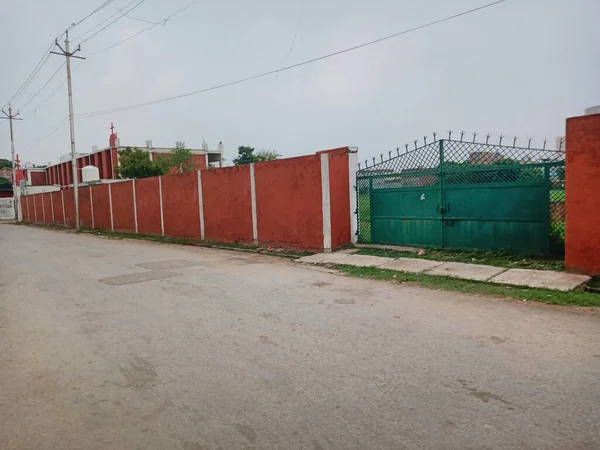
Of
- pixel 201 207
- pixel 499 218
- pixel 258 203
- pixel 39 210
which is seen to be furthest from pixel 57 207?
pixel 499 218

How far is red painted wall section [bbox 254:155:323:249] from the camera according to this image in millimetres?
11234

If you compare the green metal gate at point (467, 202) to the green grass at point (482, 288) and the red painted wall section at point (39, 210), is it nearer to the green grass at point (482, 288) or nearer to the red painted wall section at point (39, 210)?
the green grass at point (482, 288)

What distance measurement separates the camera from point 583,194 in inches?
270

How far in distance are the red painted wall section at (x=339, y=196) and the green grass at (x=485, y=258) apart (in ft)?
3.34

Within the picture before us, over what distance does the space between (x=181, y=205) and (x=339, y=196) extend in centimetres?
→ 828

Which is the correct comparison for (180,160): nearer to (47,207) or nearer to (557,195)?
(47,207)

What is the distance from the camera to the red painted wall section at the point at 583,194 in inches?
265

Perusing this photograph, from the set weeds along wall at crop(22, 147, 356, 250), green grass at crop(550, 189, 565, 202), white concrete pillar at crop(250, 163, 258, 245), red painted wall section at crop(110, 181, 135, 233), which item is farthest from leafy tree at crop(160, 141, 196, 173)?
green grass at crop(550, 189, 565, 202)

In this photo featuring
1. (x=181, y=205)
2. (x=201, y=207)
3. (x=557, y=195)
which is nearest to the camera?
(x=557, y=195)

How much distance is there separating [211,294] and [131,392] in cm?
348

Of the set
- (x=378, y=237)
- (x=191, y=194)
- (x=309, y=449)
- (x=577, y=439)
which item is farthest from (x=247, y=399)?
(x=191, y=194)

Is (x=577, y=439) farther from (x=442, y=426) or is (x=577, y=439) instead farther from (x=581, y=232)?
(x=581, y=232)

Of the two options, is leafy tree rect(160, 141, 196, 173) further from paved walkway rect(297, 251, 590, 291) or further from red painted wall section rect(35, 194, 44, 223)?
paved walkway rect(297, 251, 590, 291)

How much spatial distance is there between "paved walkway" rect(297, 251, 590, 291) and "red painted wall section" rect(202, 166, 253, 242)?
13.1 feet
